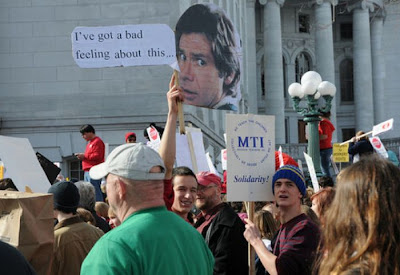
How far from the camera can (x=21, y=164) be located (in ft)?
23.5

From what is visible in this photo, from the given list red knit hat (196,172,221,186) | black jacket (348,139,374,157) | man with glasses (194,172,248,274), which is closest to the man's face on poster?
red knit hat (196,172,221,186)

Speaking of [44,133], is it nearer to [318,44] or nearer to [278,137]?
[278,137]

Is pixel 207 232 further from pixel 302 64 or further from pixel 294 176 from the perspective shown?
pixel 302 64

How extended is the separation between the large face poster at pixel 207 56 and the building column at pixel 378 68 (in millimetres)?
51356

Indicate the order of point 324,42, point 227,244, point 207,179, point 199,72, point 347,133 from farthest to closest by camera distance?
point 347,133, point 324,42, point 199,72, point 207,179, point 227,244

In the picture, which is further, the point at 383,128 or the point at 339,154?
the point at 339,154

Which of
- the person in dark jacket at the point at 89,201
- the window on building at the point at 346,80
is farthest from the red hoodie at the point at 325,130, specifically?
the window on building at the point at 346,80

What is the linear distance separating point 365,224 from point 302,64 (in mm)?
56366

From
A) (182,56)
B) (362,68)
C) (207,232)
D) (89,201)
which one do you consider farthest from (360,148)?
(362,68)

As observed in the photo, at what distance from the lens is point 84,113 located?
64.0ft

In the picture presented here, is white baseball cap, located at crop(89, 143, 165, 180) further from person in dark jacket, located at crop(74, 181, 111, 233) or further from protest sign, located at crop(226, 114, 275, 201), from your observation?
person in dark jacket, located at crop(74, 181, 111, 233)

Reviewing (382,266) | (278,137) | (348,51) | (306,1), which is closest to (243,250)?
(382,266)

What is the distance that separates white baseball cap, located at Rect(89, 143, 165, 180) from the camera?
3.54 meters

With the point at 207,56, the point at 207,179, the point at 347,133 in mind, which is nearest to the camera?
the point at 207,179
